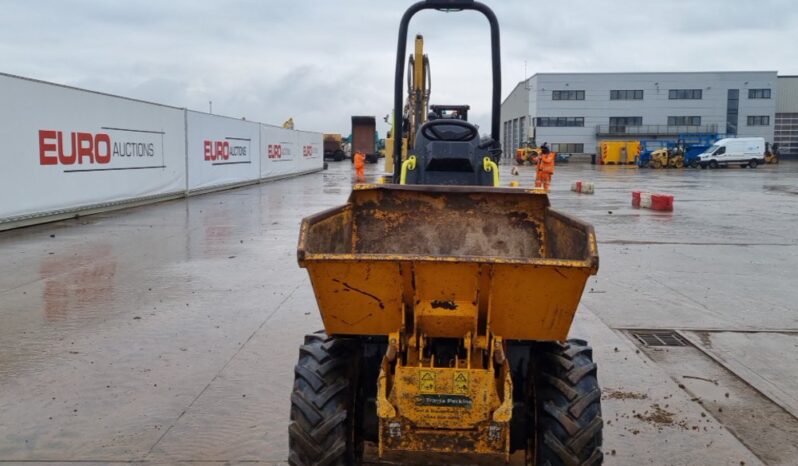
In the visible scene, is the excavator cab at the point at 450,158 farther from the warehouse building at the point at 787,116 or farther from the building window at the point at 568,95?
the warehouse building at the point at 787,116

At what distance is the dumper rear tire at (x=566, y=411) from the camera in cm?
308

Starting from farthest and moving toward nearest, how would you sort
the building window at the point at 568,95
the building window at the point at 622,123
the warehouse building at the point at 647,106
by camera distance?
the building window at the point at 568,95 < the building window at the point at 622,123 < the warehouse building at the point at 647,106

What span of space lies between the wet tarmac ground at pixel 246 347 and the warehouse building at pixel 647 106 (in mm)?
62802

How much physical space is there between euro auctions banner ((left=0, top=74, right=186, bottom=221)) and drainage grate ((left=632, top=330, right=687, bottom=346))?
37.1ft

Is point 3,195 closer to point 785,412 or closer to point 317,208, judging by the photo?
point 317,208

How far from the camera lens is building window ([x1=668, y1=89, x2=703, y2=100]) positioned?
2844 inches

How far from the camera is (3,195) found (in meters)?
12.7

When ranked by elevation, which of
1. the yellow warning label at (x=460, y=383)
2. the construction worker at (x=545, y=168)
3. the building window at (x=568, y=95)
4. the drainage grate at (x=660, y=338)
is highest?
the building window at (x=568, y=95)

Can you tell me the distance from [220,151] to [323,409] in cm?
2278

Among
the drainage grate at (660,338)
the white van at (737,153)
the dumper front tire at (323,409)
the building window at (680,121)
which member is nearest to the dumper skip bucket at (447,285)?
the dumper front tire at (323,409)

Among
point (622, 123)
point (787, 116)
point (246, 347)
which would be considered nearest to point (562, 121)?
point (622, 123)

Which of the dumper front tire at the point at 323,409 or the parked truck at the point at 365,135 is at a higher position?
the parked truck at the point at 365,135

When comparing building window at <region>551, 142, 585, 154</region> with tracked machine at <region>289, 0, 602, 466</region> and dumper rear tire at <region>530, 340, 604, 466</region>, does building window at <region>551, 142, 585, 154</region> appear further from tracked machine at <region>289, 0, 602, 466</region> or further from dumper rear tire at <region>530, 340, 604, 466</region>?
dumper rear tire at <region>530, 340, 604, 466</region>

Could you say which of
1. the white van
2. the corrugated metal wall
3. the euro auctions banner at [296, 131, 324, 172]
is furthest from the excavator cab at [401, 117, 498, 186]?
the corrugated metal wall
